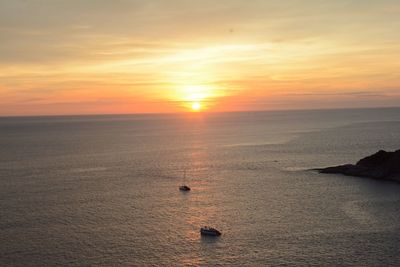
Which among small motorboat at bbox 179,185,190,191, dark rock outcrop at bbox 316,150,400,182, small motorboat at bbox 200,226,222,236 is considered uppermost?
dark rock outcrop at bbox 316,150,400,182

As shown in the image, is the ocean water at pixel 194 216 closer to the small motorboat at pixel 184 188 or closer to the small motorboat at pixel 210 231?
the small motorboat at pixel 210 231

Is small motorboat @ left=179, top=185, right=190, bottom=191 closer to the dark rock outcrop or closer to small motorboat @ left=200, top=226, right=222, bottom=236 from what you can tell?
small motorboat @ left=200, top=226, right=222, bottom=236

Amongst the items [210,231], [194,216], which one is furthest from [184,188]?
[210,231]

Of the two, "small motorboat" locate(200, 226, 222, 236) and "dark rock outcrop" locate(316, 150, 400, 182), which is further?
"dark rock outcrop" locate(316, 150, 400, 182)

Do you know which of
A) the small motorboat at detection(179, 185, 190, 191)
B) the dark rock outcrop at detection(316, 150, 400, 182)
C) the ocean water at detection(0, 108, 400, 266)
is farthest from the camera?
the dark rock outcrop at detection(316, 150, 400, 182)

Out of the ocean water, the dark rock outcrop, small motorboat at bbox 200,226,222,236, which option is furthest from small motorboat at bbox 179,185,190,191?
the dark rock outcrop

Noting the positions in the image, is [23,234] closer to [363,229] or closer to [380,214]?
[363,229]

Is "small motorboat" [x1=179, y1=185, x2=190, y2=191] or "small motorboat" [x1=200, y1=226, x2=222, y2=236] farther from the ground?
"small motorboat" [x1=179, y1=185, x2=190, y2=191]

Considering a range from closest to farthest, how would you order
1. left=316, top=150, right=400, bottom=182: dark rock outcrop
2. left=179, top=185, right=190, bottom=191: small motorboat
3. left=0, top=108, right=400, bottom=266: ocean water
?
1. left=0, top=108, right=400, bottom=266: ocean water
2. left=179, top=185, right=190, bottom=191: small motorboat
3. left=316, top=150, right=400, bottom=182: dark rock outcrop

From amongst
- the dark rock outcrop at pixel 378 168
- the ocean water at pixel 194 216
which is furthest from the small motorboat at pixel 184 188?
the dark rock outcrop at pixel 378 168
